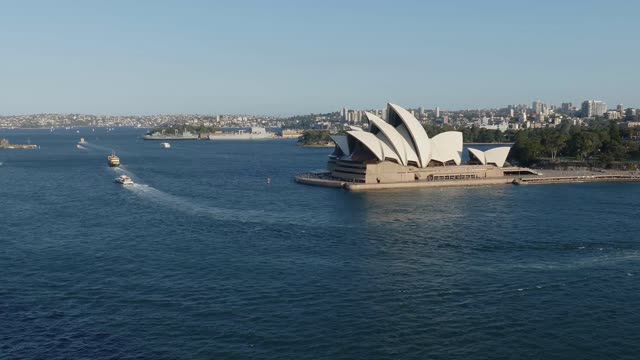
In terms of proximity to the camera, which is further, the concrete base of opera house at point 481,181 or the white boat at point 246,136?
the white boat at point 246,136

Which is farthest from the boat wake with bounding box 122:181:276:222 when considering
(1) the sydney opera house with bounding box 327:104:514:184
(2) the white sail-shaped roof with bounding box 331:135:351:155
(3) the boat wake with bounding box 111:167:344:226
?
(2) the white sail-shaped roof with bounding box 331:135:351:155

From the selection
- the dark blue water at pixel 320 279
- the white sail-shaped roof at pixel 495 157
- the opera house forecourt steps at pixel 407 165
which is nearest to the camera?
the dark blue water at pixel 320 279

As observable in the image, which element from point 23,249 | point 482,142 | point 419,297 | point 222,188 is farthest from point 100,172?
point 482,142

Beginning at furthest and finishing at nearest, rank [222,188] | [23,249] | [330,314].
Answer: [222,188], [23,249], [330,314]

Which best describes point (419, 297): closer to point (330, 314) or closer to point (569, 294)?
point (330, 314)

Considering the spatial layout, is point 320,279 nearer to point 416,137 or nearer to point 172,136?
point 416,137

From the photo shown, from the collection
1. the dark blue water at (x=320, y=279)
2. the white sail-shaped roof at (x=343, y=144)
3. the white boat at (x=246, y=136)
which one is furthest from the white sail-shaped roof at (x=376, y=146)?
the white boat at (x=246, y=136)

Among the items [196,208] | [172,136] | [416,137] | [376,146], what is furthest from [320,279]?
[172,136]

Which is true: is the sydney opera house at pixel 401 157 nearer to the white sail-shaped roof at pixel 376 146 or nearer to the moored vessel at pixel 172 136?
the white sail-shaped roof at pixel 376 146

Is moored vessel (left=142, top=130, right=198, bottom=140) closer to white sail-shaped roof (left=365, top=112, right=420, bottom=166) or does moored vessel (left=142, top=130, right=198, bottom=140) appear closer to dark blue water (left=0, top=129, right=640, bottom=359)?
white sail-shaped roof (left=365, top=112, right=420, bottom=166)
